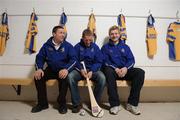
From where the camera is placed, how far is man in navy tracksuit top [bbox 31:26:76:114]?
2750 millimetres

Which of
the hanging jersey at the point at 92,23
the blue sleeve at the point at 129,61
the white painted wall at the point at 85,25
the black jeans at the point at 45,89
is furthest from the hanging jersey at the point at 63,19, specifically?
the blue sleeve at the point at 129,61

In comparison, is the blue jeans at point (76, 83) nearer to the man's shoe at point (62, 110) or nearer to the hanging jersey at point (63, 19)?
the man's shoe at point (62, 110)

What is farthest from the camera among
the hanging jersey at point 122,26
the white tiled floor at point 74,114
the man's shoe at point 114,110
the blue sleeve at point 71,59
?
the hanging jersey at point 122,26

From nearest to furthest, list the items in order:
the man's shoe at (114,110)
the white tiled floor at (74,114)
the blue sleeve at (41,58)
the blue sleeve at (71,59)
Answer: the white tiled floor at (74,114) → the man's shoe at (114,110) → the blue sleeve at (71,59) → the blue sleeve at (41,58)

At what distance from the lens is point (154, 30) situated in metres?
3.33

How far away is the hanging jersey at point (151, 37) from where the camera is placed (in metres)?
3.31

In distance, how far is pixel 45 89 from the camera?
2.80 metres

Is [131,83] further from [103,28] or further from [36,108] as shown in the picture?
[36,108]

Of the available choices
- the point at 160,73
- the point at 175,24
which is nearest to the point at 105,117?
the point at 160,73

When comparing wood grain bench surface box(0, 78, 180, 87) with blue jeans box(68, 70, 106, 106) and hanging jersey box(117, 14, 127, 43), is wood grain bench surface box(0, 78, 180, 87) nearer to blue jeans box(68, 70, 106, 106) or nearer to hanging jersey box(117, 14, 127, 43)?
blue jeans box(68, 70, 106, 106)

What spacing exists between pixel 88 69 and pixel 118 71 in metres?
0.39

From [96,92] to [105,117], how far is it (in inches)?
13.5

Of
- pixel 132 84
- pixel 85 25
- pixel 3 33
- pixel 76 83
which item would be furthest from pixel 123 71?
pixel 3 33

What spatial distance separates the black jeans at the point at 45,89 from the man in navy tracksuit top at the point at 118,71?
54cm
